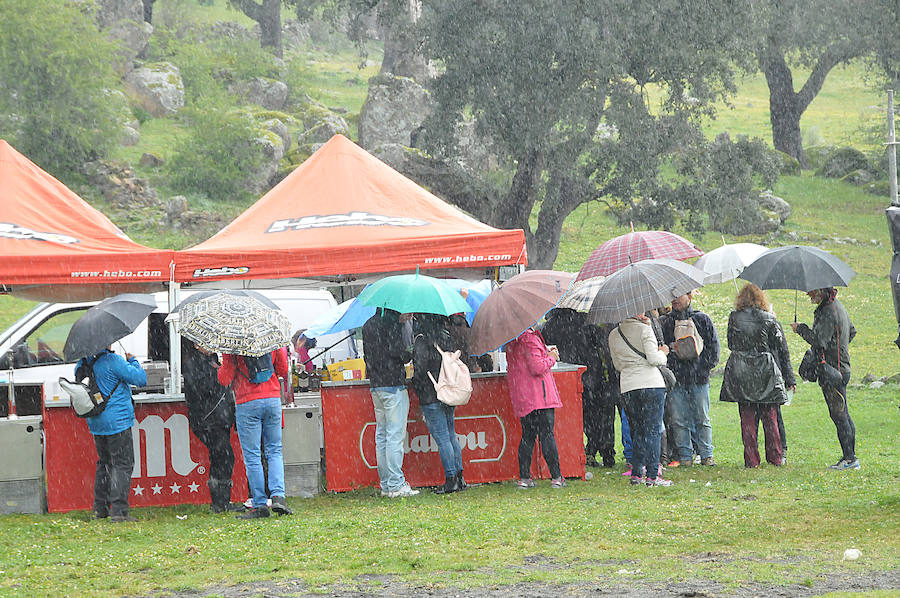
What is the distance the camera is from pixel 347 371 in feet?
33.5

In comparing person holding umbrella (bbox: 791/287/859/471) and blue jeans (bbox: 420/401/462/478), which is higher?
person holding umbrella (bbox: 791/287/859/471)

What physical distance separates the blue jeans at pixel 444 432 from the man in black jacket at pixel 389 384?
0.23m

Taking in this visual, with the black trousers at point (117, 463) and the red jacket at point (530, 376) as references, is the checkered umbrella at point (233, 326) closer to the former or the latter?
the black trousers at point (117, 463)

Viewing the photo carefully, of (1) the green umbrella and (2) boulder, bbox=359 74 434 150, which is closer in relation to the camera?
(1) the green umbrella

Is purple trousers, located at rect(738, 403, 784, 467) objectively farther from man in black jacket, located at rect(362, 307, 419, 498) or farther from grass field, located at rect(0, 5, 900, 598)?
man in black jacket, located at rect(362, 307, 419, 498)

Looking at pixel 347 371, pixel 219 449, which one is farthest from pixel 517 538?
pixel 347 371

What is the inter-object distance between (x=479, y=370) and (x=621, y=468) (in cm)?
176

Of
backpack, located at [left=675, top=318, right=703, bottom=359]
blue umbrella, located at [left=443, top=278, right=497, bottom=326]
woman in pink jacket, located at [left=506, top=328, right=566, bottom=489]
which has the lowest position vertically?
woman in pink jacket, located at [left=506, top=328, right=566, bottom=489]

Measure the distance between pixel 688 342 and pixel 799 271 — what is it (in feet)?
4.21

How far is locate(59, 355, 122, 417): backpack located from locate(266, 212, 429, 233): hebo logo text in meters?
2.84

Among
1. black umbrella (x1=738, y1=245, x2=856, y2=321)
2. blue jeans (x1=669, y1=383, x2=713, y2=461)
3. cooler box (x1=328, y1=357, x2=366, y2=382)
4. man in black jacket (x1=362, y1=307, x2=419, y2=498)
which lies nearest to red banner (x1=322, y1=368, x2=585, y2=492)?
man in black jacket (x1=362, y1=307, x2=419, y2=498)

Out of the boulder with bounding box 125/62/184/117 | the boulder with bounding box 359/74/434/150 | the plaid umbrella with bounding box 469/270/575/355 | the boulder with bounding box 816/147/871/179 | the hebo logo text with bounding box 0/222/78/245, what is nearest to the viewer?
the plaid umbrella with bounding box 469/270/575/355

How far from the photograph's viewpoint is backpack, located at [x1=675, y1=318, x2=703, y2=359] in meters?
10.0

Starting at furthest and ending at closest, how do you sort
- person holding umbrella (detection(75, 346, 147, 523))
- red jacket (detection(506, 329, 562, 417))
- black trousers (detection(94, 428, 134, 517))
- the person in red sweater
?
red jacket (detection(506, 329, 562, 417))
black trousers (detection(94, 428, 134, 517))
person holding umbrella (detection(75, 346, 147, 523))
the person in red sweater
